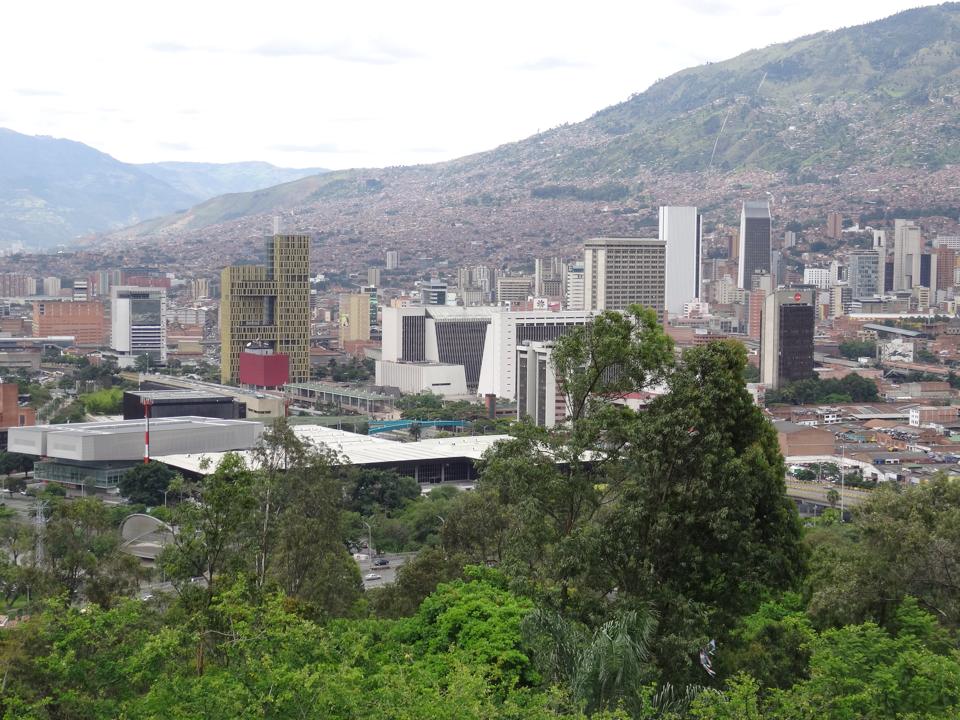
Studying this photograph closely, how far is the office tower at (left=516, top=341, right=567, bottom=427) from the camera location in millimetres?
58156

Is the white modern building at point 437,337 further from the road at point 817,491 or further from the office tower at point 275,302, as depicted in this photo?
the road at point 817,491

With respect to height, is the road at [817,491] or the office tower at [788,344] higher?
the office tower at [788,344]

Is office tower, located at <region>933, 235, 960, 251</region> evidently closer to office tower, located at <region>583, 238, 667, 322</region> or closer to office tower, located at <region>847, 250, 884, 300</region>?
office tower, located at <region>847, 250, 884, 300</region>

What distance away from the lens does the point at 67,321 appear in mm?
113500

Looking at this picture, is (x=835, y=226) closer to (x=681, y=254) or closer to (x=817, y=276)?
(x=817, y=276)

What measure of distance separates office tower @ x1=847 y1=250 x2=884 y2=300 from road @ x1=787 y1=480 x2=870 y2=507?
9286cm

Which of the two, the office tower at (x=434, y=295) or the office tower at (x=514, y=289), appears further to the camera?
the office tower at (x=514, y=289)

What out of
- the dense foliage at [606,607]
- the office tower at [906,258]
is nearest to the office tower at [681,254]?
the office tower at [906,258]

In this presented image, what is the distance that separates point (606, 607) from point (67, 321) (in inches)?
4096

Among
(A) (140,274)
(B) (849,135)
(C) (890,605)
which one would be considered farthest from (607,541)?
(B) (849,135)

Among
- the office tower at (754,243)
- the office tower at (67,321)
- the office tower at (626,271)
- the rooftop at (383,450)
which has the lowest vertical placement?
the rooftop at (383,450)

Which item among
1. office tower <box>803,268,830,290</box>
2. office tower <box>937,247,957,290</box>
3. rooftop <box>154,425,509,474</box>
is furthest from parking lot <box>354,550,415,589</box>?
office tower <box>937,247,957,290</box>

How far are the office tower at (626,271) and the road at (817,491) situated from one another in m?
43.6

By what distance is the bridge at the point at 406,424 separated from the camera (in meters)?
62.2
